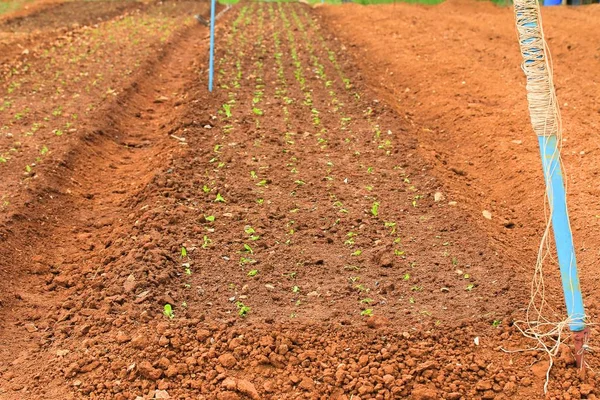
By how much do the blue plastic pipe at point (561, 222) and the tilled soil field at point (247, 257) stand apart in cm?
35

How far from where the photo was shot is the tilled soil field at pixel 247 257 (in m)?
3.89

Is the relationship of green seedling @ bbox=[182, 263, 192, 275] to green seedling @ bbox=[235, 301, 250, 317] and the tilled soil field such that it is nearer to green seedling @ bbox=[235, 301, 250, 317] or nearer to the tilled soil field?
the tilled soil field

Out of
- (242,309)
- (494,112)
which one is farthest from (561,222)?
(494,112)

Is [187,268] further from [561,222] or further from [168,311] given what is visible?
[561,222]

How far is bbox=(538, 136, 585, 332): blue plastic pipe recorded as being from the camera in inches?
142

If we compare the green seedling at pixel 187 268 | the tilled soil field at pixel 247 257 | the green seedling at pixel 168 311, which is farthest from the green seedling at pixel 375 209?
the green seedling at pixel 168 311

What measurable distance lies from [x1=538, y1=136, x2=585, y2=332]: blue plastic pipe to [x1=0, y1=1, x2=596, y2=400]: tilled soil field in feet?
1.15

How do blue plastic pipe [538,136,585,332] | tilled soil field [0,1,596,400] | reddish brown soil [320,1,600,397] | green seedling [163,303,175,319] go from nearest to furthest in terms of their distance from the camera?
1. blue plastic pipe [538,136,585,332]
2. tilled soil field [0,1,596,400]
3. green seedling [163,303,175,319]
4. reddish brown soil [320,1,600,397]

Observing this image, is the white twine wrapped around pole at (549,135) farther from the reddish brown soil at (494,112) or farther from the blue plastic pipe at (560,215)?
the reddish brown soil at (494,112)

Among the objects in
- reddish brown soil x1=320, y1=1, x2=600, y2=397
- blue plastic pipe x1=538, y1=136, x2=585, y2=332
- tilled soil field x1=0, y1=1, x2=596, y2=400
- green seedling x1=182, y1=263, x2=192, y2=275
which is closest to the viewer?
blue plastic pipe x1=538, y1=136, x2=585, y2=332

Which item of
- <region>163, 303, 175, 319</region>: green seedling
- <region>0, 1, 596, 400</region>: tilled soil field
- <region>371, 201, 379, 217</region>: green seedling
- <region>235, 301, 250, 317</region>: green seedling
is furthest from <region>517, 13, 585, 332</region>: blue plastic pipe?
<region>163, 303, 175, 319</region>: green seedling

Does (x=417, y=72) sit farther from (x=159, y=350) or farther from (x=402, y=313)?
(x=159, y=350)

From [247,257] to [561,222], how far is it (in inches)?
90.5

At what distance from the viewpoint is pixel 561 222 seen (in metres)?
3.61
